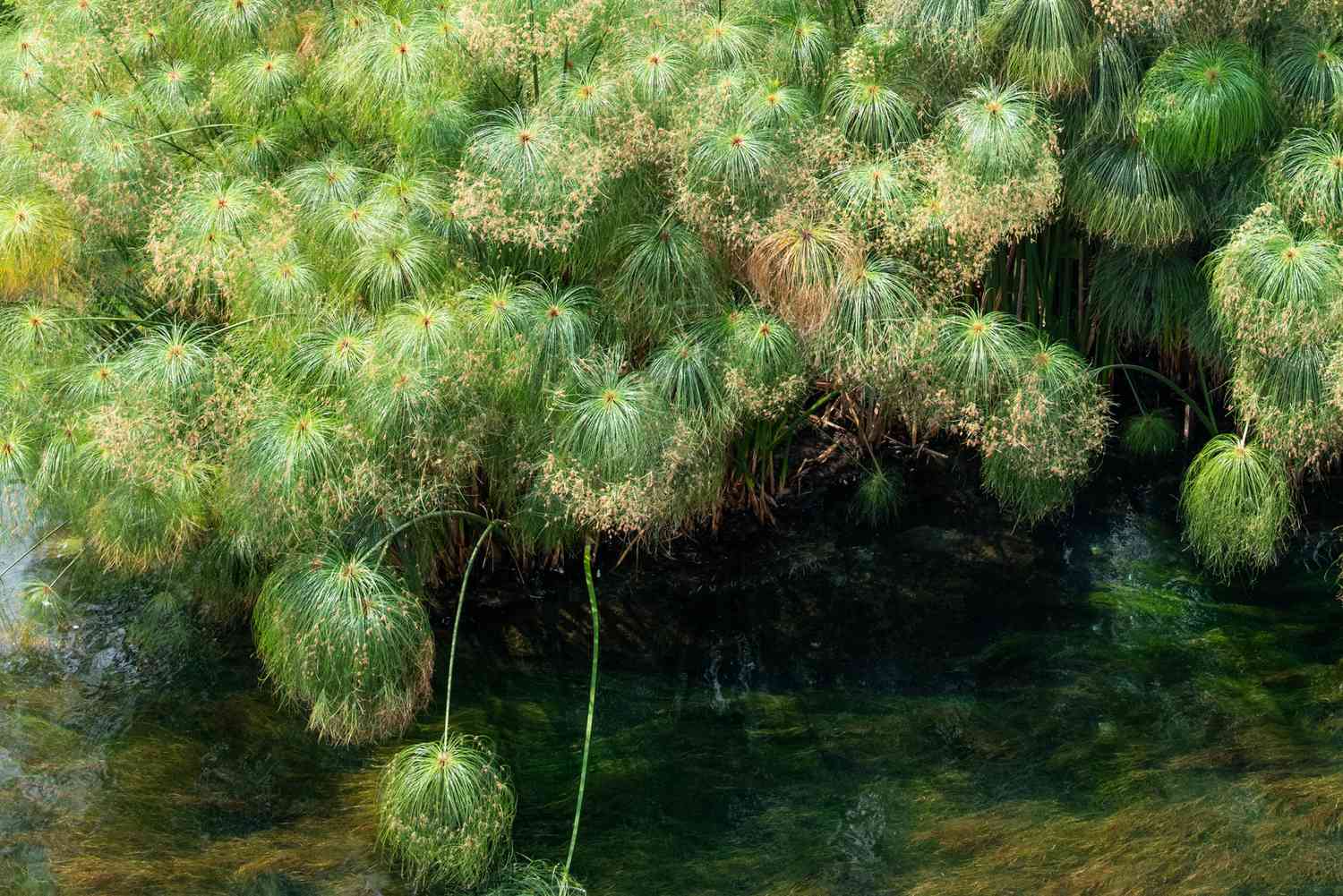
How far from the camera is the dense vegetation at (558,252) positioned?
6215 millimetres

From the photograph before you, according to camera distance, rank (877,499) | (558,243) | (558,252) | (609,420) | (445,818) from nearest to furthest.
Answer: (445,818) < (609,420) < (558,243) < (558,252) < (877,499)

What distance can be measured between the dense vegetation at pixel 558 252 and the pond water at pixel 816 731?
61cm

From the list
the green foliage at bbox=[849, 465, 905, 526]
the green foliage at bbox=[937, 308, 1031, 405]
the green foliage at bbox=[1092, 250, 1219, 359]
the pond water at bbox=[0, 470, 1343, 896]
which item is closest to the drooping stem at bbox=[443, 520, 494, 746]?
the pond water at bbox=[0, 470, 1343, 896]

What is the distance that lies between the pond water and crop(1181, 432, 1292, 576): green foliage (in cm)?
62

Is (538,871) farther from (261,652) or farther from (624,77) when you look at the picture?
(624,77)

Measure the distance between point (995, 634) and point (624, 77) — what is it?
365 cm

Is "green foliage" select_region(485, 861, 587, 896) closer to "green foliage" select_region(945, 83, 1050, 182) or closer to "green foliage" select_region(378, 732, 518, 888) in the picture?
"green foliage" select_region(378, 732, 518, 888)

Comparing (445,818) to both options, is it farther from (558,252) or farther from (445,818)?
(558,252)

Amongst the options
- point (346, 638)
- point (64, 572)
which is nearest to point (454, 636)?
point (346, 638)

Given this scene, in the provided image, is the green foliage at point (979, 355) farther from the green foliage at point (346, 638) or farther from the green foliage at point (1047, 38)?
the green foliage at point (346, 638)

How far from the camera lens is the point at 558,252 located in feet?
22.1

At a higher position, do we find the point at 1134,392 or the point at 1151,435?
the point at 1134,392

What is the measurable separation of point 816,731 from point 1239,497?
2.46 meters

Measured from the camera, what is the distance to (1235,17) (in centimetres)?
677
